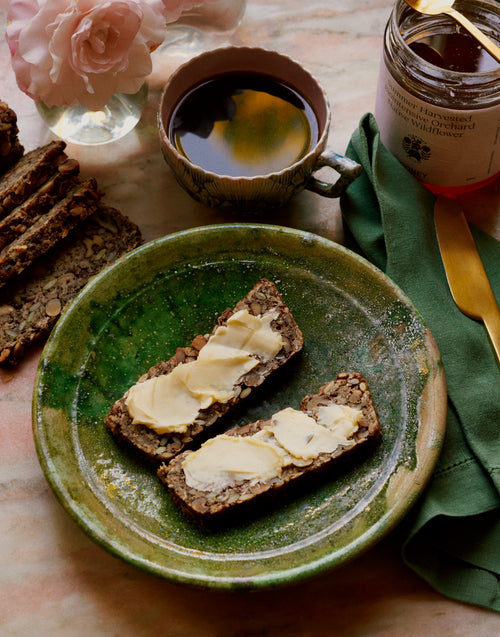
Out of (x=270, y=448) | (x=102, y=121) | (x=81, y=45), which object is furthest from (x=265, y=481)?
(x=102, y=121)

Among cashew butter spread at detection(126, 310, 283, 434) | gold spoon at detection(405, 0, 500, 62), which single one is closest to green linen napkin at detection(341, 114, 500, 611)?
gold spoon at detection(405, 0, 500, 62)

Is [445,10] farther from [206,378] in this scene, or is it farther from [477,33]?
[206,378]

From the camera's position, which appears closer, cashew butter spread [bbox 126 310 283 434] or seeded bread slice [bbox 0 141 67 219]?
cashew butter spread [bbox 126 310 283 434]

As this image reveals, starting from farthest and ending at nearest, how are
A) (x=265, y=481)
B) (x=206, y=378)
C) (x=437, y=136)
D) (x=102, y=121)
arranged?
(x=102, y=121) → (x=437, y=136) → (x=206, y=378) → (x=265, y=481)

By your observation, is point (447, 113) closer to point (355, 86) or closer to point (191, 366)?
point (355, 86)

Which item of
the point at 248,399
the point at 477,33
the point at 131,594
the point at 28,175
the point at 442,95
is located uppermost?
the point at 477,33

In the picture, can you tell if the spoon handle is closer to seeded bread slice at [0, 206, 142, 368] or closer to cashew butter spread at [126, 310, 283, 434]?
cashew butter spread at [126, 310, 283, 434]

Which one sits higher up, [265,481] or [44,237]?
[44,237]
